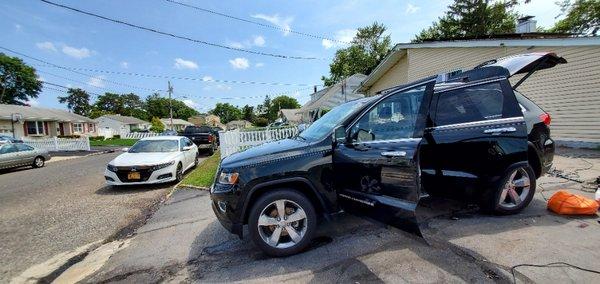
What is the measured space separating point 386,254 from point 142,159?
24.0 ft

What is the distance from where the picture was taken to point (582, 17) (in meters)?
27.0

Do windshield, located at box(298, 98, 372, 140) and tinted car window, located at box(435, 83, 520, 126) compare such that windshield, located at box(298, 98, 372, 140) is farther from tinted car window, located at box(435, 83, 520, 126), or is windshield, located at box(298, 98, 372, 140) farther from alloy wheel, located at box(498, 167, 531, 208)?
alloy wheel, located at box(498, 167, 531, 208)

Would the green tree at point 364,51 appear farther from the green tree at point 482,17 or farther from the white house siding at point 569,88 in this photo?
the white house siding at point 569,88

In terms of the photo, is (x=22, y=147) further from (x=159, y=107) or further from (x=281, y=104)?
(x=159, y=107)

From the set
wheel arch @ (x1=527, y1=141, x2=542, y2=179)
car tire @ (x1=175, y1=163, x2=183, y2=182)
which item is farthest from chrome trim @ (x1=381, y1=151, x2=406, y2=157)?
car tire @ (x1=175, y1=163, x2=183, y2=182)

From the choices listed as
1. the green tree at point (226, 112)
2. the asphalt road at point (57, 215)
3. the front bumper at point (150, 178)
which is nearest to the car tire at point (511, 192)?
the asphalt road at point (57, 215)

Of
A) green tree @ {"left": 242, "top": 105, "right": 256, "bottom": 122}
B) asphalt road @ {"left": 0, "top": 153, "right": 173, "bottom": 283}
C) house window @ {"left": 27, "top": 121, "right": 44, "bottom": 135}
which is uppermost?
green tree @ {"left": 242, "top": 105, "right": 256, "bottom": 122}

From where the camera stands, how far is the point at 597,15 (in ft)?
85.8

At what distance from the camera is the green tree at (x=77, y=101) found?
289 ft

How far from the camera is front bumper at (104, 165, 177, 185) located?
26.1ft

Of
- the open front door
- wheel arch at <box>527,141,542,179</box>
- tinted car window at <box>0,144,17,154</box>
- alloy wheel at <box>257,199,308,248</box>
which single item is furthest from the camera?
tinted car window at <box>0,144,17,154</box>

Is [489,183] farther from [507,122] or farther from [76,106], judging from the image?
[76,106]

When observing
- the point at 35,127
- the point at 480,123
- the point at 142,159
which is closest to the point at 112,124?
the point at 35,127

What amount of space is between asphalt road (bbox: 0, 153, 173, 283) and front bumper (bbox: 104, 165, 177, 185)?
236 mm
